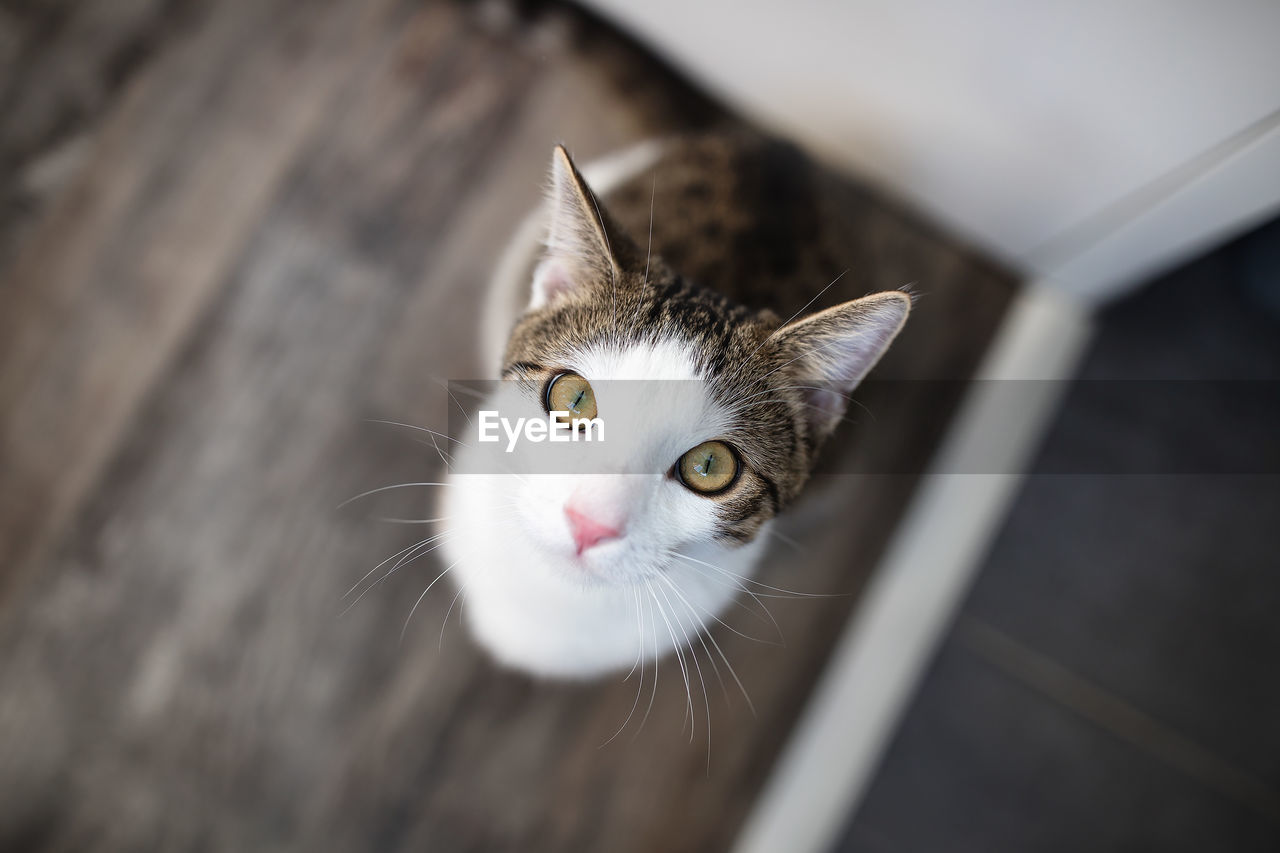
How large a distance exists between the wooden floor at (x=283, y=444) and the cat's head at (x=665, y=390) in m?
0.57

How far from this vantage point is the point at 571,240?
0.84m

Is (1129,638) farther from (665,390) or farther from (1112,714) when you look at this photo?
(665,390)

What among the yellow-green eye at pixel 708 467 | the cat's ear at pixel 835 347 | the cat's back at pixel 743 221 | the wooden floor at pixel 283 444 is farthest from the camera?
the wooden floor at pixel 283 444

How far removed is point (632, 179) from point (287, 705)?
121 centimetres

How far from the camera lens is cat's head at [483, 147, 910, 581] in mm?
735

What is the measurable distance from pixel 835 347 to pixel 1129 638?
1.24 metres

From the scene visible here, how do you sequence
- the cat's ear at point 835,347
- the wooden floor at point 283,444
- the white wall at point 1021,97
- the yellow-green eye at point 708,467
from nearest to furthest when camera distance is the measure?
the cat's ear at point 835,347, the yellow-green eye at point 708,467, the white wall at point 1021,97, the wooden floor at point 283,444

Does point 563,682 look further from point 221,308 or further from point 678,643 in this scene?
point 221,308

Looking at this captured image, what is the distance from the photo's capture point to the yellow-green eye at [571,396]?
803 mm

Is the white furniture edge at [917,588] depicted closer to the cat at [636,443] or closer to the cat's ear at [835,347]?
the cat at [636,443]

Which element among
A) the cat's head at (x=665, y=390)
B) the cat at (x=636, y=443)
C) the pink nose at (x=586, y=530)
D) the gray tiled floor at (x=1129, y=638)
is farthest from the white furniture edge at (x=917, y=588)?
the pink nose at (x=586, y=530)

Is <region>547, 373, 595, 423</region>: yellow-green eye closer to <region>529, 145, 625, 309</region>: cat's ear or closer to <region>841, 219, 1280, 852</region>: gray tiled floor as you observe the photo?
<region>529, 145, 625, 309</region>: cat's ear

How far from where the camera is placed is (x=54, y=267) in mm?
1427
